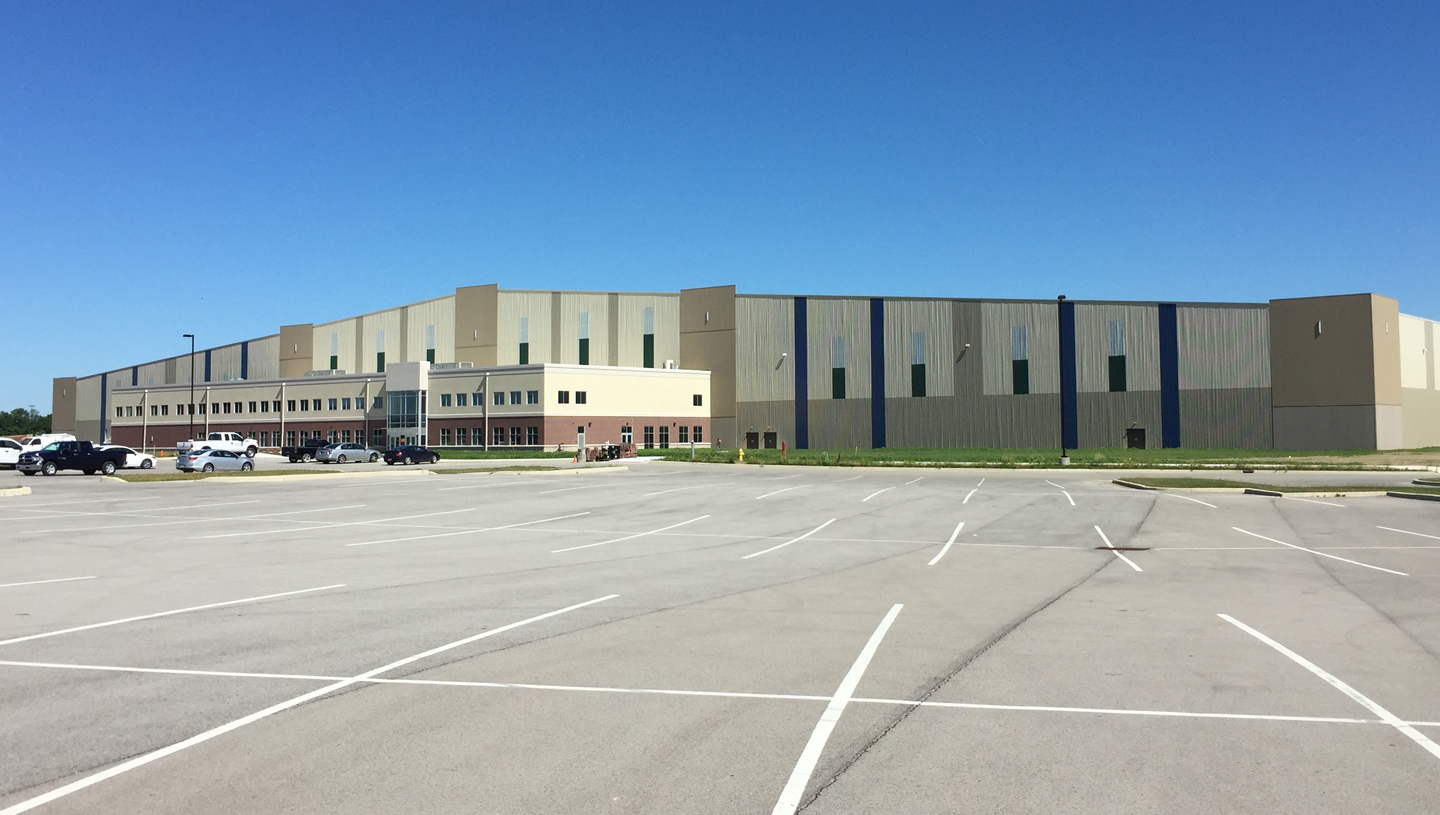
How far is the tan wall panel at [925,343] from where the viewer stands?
236 ft

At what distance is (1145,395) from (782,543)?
57.6 m

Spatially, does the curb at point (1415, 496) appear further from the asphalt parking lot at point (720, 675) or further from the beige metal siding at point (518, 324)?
the beige metal siding at point (518, 324)

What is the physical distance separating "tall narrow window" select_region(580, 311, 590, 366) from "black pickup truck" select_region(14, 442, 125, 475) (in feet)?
136

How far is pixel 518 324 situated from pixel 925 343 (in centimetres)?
3744

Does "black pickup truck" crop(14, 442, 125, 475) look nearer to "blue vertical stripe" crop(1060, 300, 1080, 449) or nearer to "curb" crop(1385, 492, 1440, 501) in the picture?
"curb" crop(1385, 492, 1440, 501)

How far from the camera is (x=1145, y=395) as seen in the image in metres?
67.1

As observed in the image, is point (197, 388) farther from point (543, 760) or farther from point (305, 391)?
point (543, 760)

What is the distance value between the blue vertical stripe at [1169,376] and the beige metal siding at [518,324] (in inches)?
2016

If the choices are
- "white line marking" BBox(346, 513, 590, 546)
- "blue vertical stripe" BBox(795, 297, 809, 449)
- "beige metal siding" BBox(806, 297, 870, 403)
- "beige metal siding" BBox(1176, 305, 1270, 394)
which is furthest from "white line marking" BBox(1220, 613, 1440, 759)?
"blue vertical stripe" BBox(795, 297, 809, 449)

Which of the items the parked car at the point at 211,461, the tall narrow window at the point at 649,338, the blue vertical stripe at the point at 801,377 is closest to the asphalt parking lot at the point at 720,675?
the parked car at the point at 211,461

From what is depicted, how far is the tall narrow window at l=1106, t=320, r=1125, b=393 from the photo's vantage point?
67.9 metres

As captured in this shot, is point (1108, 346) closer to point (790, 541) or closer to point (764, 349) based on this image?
point (764, 349)

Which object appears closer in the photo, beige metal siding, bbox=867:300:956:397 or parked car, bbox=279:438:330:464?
parked car, bbox=279:438:330:464

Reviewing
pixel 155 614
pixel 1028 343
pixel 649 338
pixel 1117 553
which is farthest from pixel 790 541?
pixel 649 338
